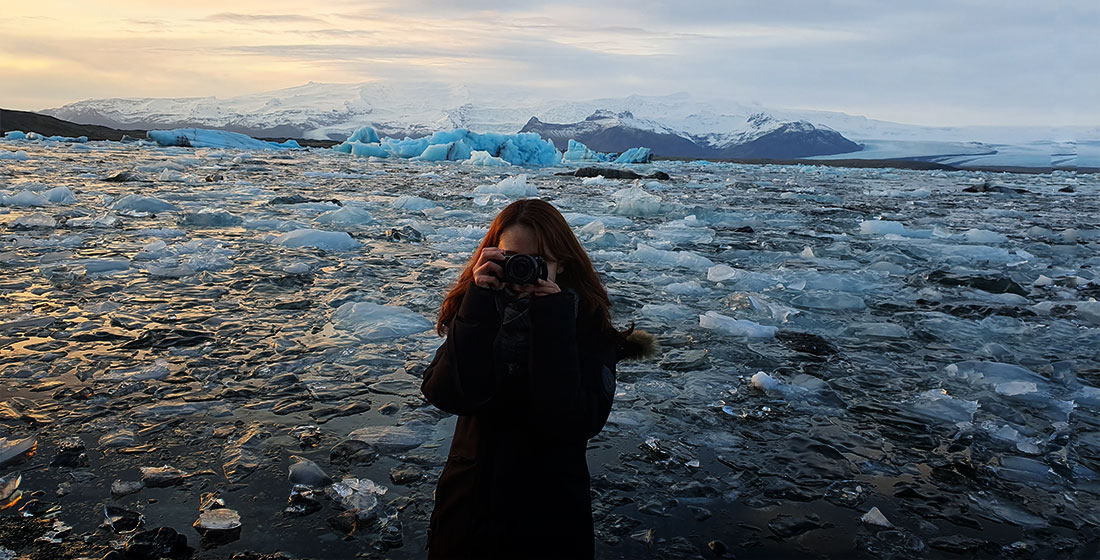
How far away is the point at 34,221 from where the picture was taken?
8.08 metres

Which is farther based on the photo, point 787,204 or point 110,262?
point 787,204

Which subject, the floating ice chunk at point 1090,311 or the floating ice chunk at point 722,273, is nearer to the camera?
the floating ice chunk at point 1090,311

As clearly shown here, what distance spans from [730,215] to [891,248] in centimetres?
376

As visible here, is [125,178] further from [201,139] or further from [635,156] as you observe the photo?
[635,156]

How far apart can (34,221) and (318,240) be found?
3.70 m

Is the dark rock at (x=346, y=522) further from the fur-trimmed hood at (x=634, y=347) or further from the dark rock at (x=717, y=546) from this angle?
the dark rock at (x=717, y=546)

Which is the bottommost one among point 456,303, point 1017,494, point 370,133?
point 1017,494

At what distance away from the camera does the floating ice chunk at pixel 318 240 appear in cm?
741

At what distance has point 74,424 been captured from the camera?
275 centimetres

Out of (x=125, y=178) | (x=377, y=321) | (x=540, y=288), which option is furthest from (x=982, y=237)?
(x=125, y=178)

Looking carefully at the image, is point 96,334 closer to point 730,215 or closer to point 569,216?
point 569,216

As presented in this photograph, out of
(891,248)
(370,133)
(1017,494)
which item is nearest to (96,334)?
(1017,494)

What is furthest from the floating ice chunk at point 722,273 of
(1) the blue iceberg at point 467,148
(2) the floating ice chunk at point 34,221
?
(1) the blue iceberg at point 467,148

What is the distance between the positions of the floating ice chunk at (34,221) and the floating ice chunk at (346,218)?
313cm
